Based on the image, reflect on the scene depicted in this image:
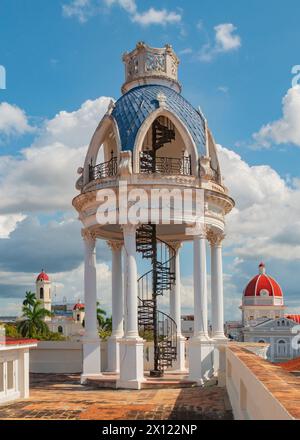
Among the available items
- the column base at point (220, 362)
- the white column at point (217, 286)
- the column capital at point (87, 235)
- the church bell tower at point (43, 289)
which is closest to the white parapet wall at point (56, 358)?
the column capital at point (87, 235)

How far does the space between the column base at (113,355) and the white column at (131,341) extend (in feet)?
17.3

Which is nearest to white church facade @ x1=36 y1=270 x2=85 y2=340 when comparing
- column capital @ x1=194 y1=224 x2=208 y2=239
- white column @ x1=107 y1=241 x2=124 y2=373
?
white column @ x1=107 y1=241 x2=124 y2=373

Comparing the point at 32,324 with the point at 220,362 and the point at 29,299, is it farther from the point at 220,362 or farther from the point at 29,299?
the point at 220,362

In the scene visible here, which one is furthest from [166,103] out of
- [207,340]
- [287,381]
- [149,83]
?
[287,381]

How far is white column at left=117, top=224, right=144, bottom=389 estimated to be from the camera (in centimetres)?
2433

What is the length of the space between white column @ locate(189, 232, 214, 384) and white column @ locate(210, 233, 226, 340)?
220 cm

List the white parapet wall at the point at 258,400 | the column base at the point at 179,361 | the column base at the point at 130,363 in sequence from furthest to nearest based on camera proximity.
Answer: the column base at the point at 179,361, the column base at the point at 130,363, the white parapet wall at the point at 258,400

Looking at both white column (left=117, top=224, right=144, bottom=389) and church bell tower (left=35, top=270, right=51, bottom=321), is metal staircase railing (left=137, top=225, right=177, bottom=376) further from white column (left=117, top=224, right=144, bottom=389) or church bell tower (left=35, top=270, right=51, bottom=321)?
church bell tower (left=35, top=270, right=51, bottom=321)

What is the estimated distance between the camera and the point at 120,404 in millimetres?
19922

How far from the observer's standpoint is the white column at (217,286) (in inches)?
1098

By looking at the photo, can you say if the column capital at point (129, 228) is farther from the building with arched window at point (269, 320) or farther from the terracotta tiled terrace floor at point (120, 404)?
the building with arched window at point (269, 320)

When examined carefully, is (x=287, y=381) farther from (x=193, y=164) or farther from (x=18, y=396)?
(x=193, y=164)

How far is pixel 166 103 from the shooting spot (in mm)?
27000
